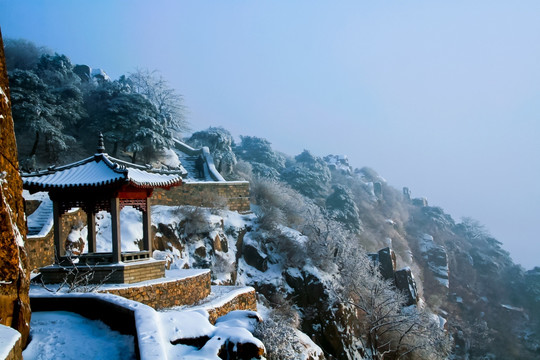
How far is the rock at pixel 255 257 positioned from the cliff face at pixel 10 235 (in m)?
12.7

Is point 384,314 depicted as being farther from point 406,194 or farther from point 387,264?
point 406,194

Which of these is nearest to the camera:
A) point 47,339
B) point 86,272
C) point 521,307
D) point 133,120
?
point 47,339

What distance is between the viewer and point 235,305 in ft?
35.6

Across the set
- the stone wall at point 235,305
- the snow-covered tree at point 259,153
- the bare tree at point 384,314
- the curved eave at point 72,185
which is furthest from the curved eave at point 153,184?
the snow-covered tree at point 259,153

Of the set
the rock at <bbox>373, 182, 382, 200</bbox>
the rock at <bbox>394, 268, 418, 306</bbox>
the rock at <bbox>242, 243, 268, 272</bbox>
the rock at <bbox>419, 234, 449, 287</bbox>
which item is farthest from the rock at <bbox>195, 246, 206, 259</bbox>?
the rock at <bbox>373, 182, 382, 200</bbox>

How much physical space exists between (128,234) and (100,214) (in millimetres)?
1628

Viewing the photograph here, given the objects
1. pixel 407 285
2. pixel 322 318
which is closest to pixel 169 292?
pixel 322 318

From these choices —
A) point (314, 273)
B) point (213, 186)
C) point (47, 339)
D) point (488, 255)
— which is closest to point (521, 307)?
point (488, 255)

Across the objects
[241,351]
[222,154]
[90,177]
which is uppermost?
[222,154]

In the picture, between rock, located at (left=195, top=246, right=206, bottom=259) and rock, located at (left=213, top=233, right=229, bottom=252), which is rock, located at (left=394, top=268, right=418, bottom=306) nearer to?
rock, located at (left=213, top=233, right=229, bottom=252)

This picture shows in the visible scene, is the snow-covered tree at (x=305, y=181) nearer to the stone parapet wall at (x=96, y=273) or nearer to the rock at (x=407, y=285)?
the rock at (x=407, y=285)

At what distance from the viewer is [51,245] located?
12531 mm

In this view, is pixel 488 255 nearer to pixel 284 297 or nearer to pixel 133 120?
pixel 284 297

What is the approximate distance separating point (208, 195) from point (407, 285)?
12397 mm
